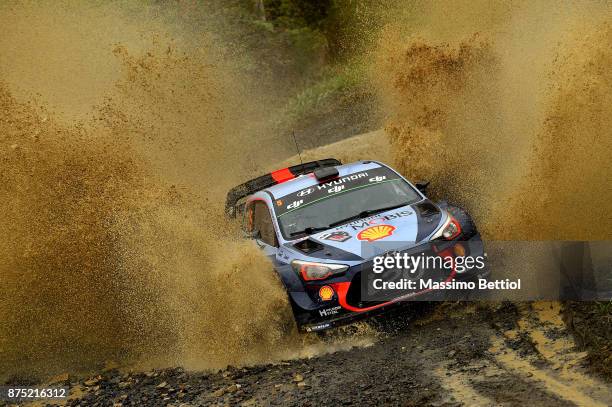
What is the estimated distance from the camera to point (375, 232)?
26.6ft

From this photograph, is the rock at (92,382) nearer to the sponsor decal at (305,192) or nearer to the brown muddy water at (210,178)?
the brown muddy water at (210,178)

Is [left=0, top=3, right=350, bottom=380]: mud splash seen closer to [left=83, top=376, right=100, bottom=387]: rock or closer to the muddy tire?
[left=83, top=376, right=100, bottom=387]: rock

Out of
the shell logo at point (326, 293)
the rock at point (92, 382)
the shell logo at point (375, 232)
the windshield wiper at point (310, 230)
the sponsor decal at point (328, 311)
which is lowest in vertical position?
the rock at point (92, 382)

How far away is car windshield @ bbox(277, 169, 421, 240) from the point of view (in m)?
8.68

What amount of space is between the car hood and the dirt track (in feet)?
2.31

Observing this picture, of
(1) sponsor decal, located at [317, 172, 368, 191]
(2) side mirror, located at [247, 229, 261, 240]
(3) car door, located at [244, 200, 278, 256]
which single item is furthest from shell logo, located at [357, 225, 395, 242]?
(2) side mirror, located at [247, 229, 261, 240]

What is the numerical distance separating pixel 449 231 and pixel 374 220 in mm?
798

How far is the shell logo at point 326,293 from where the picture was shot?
7715 millimetres

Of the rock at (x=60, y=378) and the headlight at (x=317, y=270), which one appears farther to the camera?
the rock at (x=60, y=378)

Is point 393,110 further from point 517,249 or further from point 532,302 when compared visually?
point 532,302

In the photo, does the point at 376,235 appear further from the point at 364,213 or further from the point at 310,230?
the point at 310,230

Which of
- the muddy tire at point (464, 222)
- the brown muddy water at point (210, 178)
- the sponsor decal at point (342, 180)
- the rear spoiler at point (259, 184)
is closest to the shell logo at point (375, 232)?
the muddy tire at point (464, 222)

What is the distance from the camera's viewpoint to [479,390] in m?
5.90

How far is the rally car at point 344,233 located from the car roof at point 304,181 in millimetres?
12
